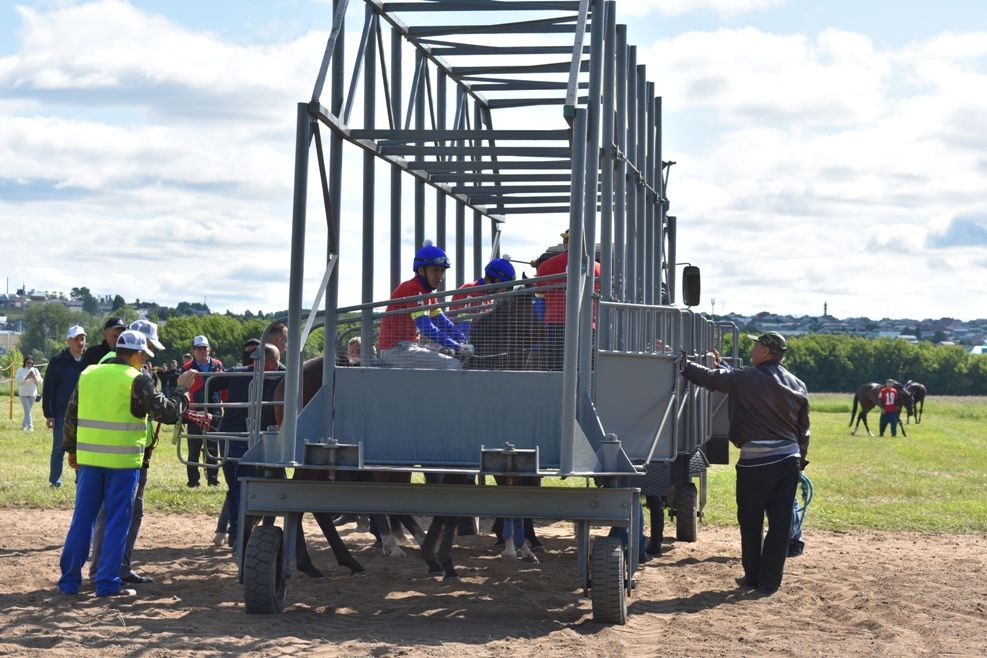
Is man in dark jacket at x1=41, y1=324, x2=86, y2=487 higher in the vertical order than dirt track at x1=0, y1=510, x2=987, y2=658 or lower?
higher

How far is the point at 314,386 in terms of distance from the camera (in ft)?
37.3

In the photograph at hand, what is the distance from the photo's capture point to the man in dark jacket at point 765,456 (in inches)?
436

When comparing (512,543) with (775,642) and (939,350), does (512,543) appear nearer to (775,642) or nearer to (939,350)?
(775,642)

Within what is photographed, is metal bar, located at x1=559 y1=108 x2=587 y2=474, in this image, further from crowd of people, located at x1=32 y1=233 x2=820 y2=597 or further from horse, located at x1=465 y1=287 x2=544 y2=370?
horse, located at x1=465 y1=287 x2=544 y2=370

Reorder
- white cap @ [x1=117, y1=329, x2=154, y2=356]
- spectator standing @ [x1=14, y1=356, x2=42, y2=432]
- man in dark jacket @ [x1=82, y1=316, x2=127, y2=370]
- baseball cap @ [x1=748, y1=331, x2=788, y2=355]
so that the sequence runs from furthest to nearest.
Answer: spectator standing @ [x1=14, y1=356, x2=42, y2=432] → man in dark jacket @ [x1=82, y1=316, x2=127, y2=370] → baseball cap @ [x1=748, y1=331, x2=788, y2=355] → white cap @ [x1=117, y1=329, x2=154, y2=356]

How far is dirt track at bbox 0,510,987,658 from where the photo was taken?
8.63 metres

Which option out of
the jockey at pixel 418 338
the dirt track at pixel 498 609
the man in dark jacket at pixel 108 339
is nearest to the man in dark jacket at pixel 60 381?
the dirt track at pixel 498 609

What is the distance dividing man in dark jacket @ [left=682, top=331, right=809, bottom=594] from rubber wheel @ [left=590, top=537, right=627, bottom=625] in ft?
6.75

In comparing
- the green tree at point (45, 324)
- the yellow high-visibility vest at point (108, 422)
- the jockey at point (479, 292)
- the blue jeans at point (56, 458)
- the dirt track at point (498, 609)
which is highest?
the green tree at point (45, 324)

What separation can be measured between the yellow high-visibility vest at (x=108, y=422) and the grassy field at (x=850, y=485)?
5.72 metres

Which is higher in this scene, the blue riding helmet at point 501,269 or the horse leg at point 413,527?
the blue riding helmet at point 501,269

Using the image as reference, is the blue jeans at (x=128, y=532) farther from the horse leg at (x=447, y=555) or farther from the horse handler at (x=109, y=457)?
the horse leg at (x=447, y=555)

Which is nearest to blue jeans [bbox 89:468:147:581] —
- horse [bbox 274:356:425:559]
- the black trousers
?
horse [bbox 274:356:425:559]

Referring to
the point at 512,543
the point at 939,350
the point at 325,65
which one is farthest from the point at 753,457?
the point at 939,350
